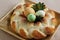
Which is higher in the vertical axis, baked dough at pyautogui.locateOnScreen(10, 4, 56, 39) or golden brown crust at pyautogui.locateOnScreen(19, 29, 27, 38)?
baked dough at pyautogui.locateOnScreen(10, 4, 56, 39)

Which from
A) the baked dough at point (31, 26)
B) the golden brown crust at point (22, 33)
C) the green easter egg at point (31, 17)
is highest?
the green easter egg at point (31, 17)

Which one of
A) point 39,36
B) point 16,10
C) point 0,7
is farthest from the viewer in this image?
point 0,7

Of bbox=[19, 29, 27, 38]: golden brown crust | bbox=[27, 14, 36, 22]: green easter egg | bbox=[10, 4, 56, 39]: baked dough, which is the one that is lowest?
bbox=[19, 29, 27, 38]: golden brown crust

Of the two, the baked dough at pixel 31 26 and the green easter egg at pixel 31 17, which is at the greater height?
the green easter egg at pixel 31 17

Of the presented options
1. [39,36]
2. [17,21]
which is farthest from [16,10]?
[39,36]

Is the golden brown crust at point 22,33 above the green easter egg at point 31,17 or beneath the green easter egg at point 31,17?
beneath

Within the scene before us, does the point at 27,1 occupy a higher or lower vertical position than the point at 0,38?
higher

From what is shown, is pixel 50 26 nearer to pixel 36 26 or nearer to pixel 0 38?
pixel 36 26

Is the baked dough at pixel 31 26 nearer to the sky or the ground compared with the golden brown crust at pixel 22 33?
nearer to the sky

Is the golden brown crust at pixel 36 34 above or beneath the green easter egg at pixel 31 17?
beneath

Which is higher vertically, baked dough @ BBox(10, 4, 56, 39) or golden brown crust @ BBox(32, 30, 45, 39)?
baked dough @ BBox(10, 4, 56, 39)

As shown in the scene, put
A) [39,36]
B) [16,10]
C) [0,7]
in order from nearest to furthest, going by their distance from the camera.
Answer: [39,36] < [16,10] < [0,7]
